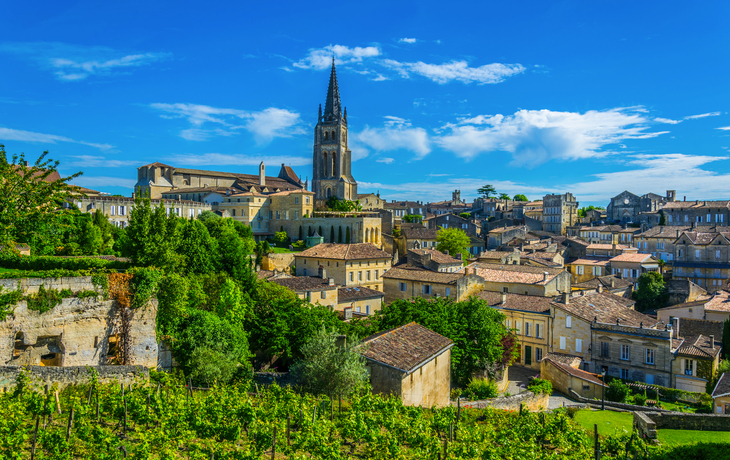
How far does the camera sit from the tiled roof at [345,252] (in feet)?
158

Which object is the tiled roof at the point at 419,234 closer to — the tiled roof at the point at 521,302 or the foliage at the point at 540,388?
the tiled roof at the point at 521,302

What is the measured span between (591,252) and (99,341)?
2691 inches

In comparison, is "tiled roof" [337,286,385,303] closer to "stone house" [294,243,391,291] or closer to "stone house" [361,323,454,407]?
"stone house" [294,243,391,291]

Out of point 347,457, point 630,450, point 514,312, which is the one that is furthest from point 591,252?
point 347,457

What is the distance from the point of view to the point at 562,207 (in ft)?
313

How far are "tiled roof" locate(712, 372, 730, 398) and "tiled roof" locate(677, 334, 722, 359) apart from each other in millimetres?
1661

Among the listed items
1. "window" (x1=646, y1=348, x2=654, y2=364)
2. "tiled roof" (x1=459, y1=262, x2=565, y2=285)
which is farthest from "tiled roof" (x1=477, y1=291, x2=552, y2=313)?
"window" (x1=646, y1=348, x2=654, y2=364)

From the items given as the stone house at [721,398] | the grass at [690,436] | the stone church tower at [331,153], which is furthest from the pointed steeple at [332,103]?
the grass at [690,436]

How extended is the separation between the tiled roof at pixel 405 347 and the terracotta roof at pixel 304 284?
53.1ft

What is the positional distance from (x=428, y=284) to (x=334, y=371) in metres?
26.3

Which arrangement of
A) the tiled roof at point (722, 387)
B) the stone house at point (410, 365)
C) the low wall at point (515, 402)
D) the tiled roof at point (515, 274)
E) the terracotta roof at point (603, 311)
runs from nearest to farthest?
1. the stone house at point (410, 365)
2. the low wall at point (515, 402)
3. the tiled roof at point (722, 387)
4. the terracotta roof at point (603, 311)
5. the tiled roof at point (515, 274)

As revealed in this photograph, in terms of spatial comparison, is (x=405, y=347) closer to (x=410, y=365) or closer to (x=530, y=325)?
(x=410, y=365)

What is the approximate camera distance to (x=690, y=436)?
20531 millimetres

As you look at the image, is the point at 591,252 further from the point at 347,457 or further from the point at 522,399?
the point at 347,457
